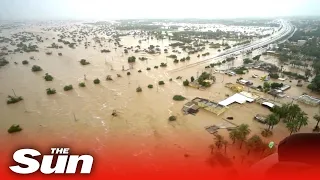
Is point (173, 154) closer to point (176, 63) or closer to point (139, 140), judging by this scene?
point (139, 140)

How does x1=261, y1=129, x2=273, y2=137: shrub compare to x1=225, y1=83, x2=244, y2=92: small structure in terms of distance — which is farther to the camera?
x1=225, y1=83, x2=244, y2=92: small structure

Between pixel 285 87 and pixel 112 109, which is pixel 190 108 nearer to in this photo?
pixel 112 109

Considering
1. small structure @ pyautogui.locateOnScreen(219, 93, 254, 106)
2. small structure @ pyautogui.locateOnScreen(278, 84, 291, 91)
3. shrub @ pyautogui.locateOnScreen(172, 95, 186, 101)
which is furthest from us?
small structure @ pyautogui.locateOnScreen(278, 84, 291, 91)

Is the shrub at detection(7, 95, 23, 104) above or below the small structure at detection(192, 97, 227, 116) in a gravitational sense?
above

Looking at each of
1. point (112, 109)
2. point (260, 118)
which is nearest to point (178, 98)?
point (112, 109)

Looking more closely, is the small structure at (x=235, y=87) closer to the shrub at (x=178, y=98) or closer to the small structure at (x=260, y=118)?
the small structure at (x=260, y=118)

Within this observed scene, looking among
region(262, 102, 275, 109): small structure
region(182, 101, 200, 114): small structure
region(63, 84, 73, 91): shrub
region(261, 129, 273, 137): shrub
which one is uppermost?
region(63, 84, 73, 91): shrub

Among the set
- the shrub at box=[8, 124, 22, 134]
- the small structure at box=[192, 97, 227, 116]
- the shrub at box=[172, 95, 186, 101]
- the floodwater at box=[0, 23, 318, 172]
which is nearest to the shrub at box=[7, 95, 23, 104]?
the floodwater at box=[0, 23, 318, 172]

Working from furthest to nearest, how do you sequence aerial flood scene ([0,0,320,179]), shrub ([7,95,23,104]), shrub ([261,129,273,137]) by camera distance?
1. shrub ([7,95,23,104])
2. shrub ([261,129,273,137])
3. aerial flood scene ([0,0,320,179])

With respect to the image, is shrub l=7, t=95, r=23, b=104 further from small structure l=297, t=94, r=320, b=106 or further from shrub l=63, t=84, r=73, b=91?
small structure l=297, t=94, r=320, b=106
